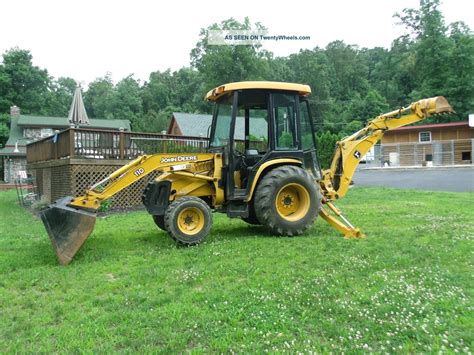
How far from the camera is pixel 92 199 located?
5863mm

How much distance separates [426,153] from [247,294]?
1340 inches

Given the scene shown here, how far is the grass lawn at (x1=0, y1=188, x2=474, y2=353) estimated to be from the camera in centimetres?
313

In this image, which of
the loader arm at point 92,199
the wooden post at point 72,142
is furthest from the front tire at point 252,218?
the wooden post at point 72,142

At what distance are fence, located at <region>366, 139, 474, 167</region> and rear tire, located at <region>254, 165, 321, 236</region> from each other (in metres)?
28.0

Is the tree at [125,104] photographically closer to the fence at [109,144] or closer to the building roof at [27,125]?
the building roof at [27,125]

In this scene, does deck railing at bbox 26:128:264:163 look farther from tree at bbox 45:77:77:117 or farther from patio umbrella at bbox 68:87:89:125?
tree at bbox 45:77:77:117

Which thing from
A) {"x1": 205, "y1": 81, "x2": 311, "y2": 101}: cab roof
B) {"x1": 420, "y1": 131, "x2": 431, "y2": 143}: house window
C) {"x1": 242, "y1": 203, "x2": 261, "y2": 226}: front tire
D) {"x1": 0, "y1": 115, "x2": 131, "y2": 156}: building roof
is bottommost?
{"x1": 242, "y1": 203, "x2": 261, "y2": 226}: front tire

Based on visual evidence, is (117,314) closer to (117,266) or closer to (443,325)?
(117,266)

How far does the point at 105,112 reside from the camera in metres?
65.2

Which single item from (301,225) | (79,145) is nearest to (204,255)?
(301,225)

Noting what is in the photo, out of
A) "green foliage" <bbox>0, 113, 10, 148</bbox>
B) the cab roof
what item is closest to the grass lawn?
the cab roof

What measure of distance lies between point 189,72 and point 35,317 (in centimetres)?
6838

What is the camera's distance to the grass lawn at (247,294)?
3127 mm

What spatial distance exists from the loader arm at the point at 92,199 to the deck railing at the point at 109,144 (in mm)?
4171
